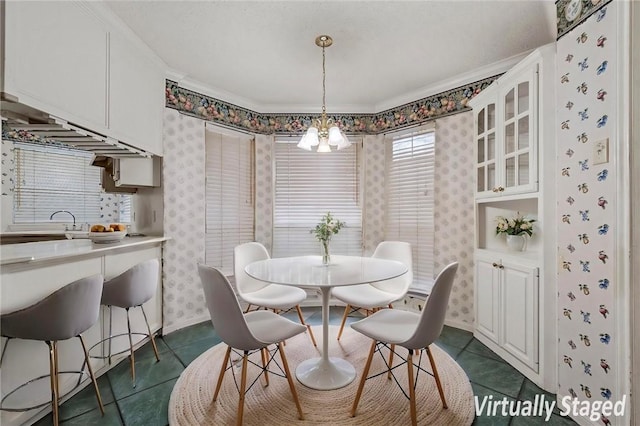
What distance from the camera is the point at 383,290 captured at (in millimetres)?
2584

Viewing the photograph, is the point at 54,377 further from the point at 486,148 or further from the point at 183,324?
the point at 486,148

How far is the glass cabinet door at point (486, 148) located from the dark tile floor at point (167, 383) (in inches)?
55.0

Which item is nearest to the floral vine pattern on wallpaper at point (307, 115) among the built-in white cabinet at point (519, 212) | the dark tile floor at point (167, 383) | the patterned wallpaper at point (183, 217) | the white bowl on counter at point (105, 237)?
the patterned wallpaper at point (183, 217)

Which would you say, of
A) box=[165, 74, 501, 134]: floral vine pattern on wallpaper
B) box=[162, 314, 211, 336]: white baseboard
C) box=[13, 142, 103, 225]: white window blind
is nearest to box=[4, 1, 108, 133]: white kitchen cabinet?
box=[165, 74, 501, 134]: floral vine pattern on wallpaper

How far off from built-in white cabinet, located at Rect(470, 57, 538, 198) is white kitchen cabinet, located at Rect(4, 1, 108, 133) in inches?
117

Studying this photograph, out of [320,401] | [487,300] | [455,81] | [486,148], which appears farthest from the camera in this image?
[455,81]

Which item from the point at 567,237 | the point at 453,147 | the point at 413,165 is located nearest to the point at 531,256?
the point at 567,237

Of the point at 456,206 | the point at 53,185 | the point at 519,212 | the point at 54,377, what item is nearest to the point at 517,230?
the point at 519,212

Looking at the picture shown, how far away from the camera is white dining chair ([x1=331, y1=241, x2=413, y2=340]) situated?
2.31 metres

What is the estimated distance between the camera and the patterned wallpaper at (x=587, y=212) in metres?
1.38

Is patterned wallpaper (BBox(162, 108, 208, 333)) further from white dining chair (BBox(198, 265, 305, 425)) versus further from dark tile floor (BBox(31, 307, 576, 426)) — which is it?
white dining chair (BBox(198, 265, 305, 425))

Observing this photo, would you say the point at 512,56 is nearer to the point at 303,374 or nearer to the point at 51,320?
the point at 303,374

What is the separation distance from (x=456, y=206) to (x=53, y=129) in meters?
3.31

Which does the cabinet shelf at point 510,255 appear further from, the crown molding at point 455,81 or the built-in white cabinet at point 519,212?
the crown molding at point 455,81
